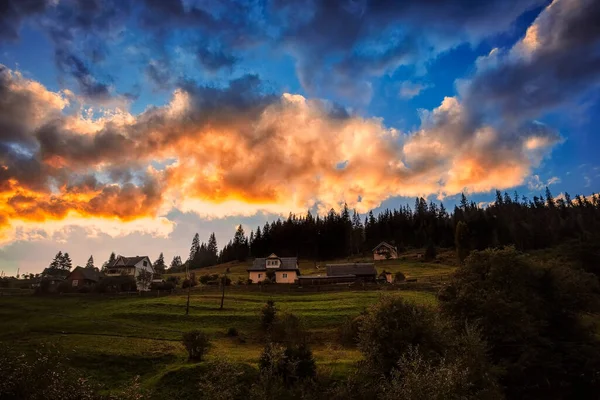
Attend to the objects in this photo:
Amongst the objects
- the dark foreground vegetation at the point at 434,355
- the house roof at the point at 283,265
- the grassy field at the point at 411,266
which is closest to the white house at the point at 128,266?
the grassy field at the point at 411,266

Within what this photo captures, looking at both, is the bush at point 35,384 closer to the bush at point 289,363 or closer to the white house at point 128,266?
the bush at point 289,363

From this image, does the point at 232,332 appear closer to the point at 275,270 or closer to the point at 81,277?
the point at 275,270

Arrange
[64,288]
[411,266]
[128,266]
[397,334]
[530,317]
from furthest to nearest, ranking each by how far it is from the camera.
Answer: [411,266] < [128,266] < [64,288] < [530,317] < [397,334]

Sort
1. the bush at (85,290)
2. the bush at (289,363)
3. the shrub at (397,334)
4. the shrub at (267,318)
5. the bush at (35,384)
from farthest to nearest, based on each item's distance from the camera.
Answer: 1. the bush at (85,290)
2. the shrub at (267,318)
3. the bush at (289,363)
4. the shrub at (397,334)
5. the bush at (35,384)

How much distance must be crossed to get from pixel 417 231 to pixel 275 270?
91993 millimetres

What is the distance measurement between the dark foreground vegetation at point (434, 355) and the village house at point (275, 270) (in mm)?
48127

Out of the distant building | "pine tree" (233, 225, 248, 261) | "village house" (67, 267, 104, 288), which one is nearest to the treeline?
"pine tree" (233, 225, 248, 261)

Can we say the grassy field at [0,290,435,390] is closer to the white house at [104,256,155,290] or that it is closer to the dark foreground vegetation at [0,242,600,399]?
the dark foreground vegetation at [0,242,600,399]

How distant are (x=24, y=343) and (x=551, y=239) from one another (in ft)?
497

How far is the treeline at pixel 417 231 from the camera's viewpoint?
14062 centimetres

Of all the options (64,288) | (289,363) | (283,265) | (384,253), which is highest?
(384,253)

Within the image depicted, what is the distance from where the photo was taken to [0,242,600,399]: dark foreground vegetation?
30.0m

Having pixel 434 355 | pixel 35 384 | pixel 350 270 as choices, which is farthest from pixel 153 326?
pixel 350 270

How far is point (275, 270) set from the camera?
105375 mm
